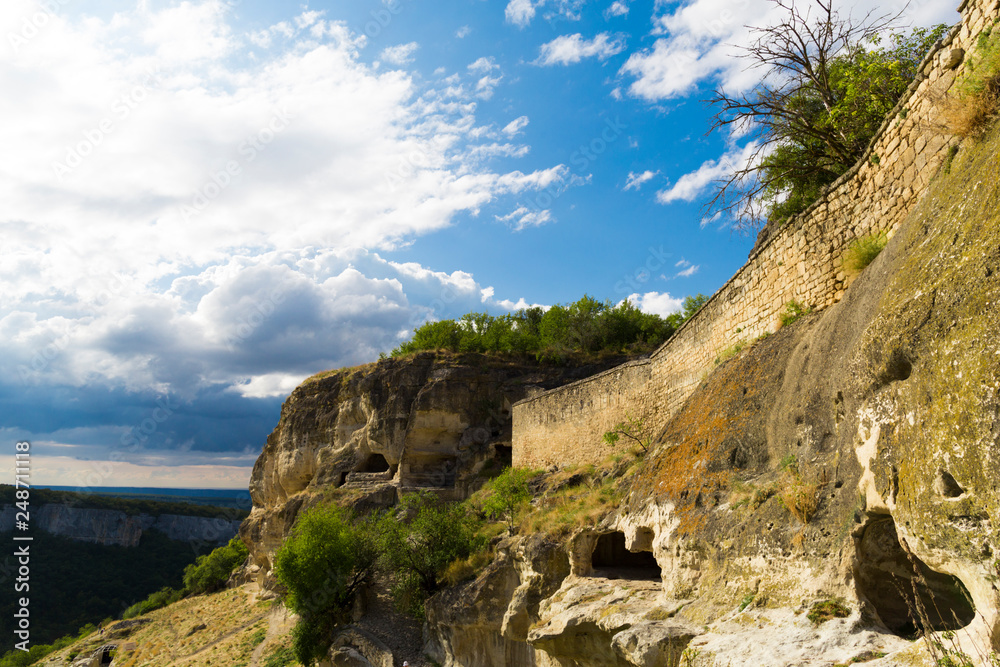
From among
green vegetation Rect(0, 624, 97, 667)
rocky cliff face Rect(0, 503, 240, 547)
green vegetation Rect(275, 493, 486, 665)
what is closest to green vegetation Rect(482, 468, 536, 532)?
green vegetation Rect(275, 493, 486, 665)

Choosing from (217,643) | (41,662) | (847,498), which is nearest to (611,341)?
(217,643)

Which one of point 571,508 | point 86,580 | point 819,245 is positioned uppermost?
point 819,245

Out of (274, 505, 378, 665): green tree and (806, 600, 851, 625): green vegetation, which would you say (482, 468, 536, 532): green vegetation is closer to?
(274, 505, 378, 665): green tree

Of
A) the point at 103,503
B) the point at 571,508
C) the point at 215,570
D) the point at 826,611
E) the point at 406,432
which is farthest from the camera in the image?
the point at 103,503

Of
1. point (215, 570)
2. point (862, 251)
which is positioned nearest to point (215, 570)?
point (215, 570)

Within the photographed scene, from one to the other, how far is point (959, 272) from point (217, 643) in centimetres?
3043

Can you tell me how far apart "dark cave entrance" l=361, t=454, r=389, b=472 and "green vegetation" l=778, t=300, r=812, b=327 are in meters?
25.3

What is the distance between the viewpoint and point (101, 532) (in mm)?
63281

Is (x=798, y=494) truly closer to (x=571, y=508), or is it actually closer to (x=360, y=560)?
(x=571, y=508)

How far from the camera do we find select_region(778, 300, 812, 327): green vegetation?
25.9 ft

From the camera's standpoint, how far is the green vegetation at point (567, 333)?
31.5 meters

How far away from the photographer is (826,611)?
4.40 m

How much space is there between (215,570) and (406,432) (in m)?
24.7

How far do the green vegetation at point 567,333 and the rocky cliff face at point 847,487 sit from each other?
74.9 ft
